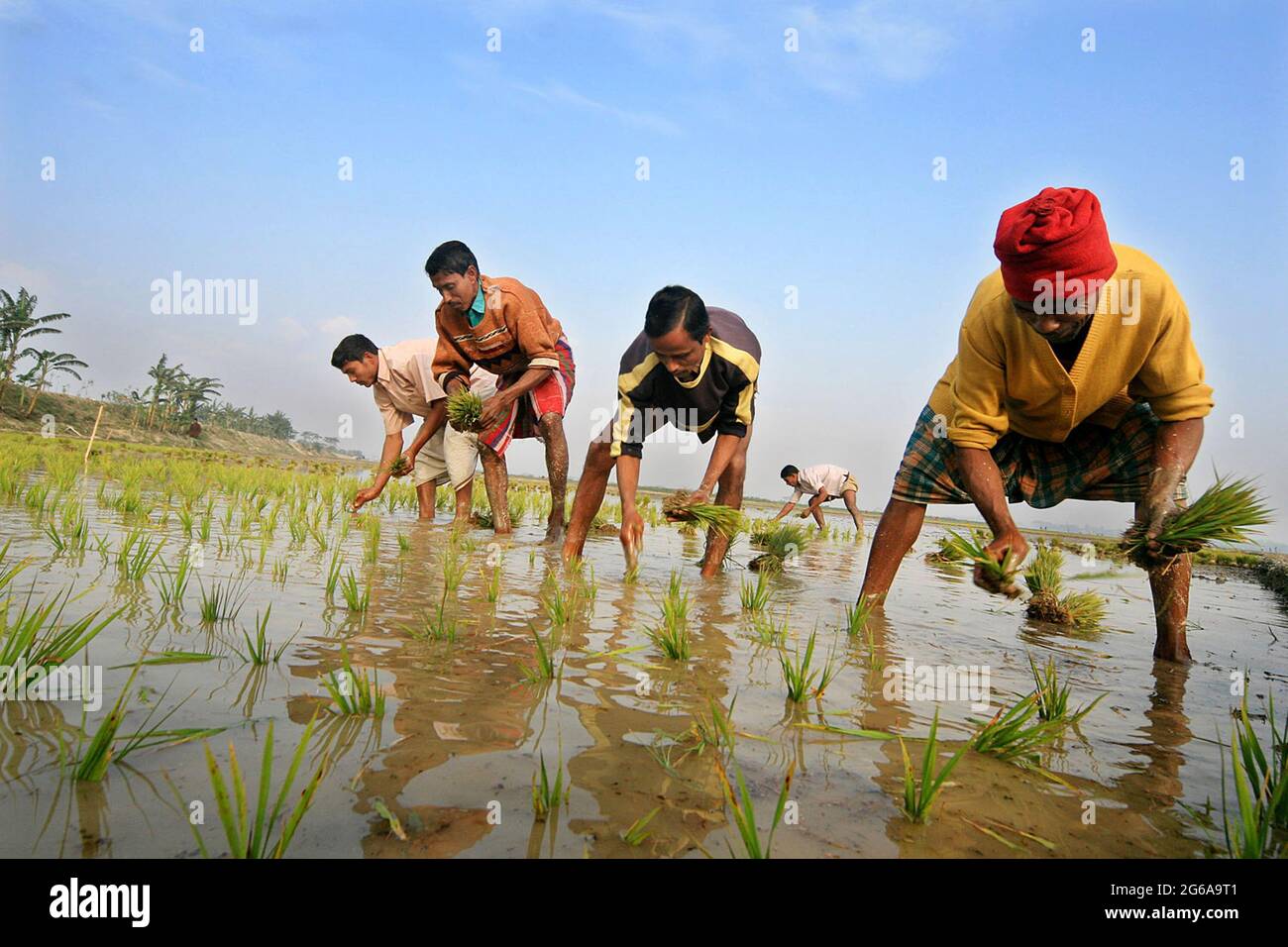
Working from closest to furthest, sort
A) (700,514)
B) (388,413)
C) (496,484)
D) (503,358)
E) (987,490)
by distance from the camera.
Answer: (987,490) < (700,514) < (503,358) < (496,484) < (388,413)

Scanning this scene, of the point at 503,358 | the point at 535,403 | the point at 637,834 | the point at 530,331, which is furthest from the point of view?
the point at 535,403

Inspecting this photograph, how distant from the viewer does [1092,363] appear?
238 cm

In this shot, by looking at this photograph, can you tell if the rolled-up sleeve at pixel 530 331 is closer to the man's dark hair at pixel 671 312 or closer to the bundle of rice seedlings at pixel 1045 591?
the man's dark hair at pixel 671 312

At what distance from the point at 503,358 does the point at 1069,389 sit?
3.97 meters

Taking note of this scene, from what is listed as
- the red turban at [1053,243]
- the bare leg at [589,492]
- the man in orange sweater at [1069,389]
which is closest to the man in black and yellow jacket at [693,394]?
the bare leg at [589,492]

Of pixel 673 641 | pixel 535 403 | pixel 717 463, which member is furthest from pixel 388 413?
pixel 673 641

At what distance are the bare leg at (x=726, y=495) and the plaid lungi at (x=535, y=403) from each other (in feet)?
5.71

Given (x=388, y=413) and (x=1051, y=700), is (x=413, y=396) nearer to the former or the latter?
(x=388, y=413)

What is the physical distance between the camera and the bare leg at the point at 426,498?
22.4ft

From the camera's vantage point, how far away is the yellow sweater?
230 centimetres

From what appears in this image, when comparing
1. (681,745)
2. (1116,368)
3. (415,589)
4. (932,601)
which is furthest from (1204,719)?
(415,589)

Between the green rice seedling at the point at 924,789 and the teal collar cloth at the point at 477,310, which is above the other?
the teal collar cloth at the point at 477,310
